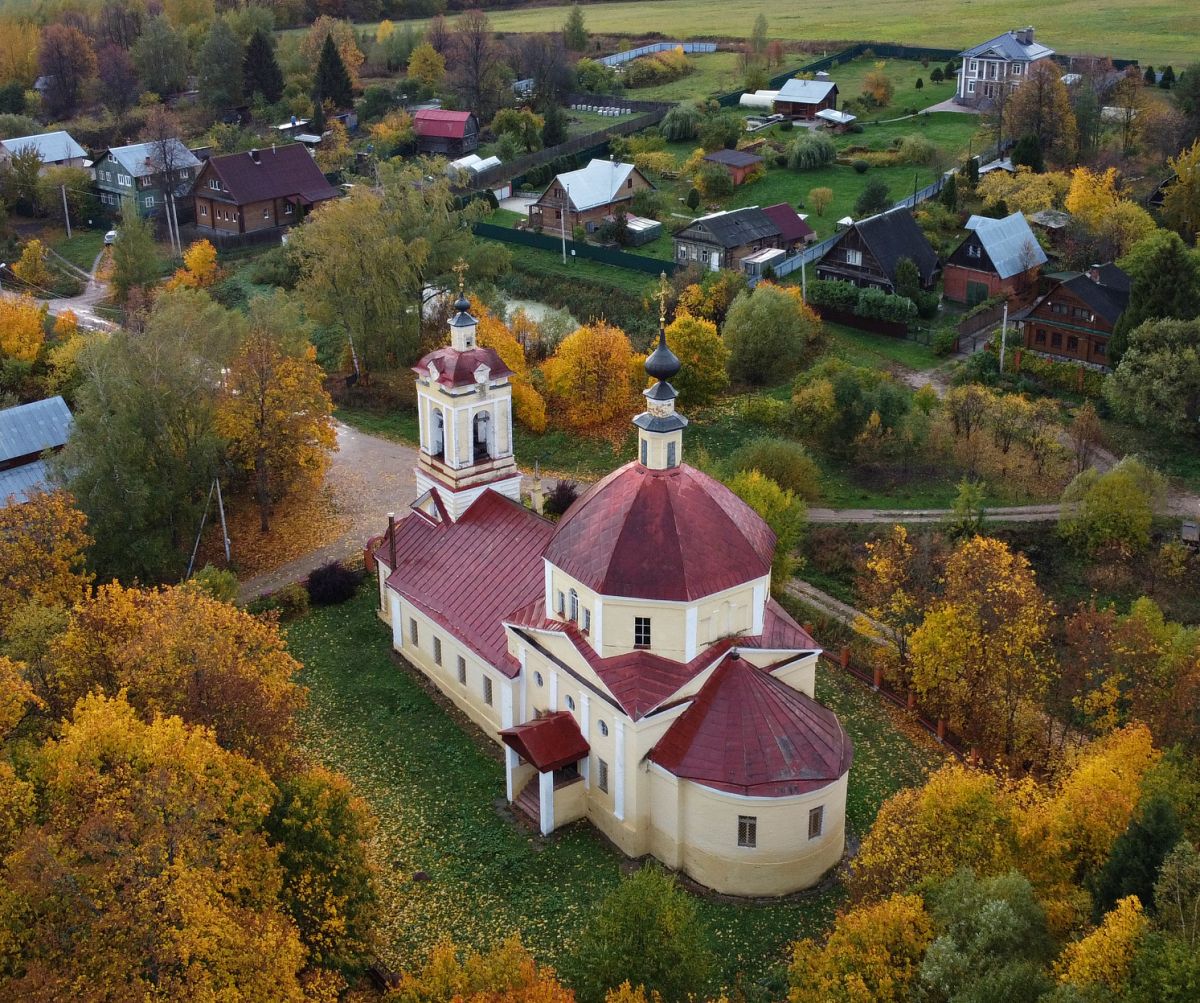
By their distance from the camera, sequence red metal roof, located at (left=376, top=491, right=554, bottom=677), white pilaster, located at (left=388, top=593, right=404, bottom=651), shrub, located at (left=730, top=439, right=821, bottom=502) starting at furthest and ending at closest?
1. shrub, located at (left=730, top=439, right=821, bottom=502)
2. white pilaster, located at (left=388, top=593, right=404, bottom=651)
3. red metal roof, located at (left=376, top=491, right=554, bottom=677)

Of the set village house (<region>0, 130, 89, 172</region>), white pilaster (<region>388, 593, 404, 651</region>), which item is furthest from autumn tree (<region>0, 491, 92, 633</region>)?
village house (<region>0, 130, 89, 172</region>)

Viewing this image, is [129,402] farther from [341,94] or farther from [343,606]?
[341,94]

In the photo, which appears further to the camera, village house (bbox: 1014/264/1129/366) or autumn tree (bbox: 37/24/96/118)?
autumn tree (bbox: 37/24/96/118)

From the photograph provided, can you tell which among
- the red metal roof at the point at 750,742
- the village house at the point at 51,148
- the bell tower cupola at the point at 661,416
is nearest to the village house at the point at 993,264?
the bell tower cupola at the point at 661,416

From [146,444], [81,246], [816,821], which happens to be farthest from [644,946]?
[81,246]

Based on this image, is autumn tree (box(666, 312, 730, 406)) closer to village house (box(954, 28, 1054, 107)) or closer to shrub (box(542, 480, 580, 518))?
shrub (box(542, 480, 580, 518))

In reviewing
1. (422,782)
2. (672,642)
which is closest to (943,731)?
(672,642)
